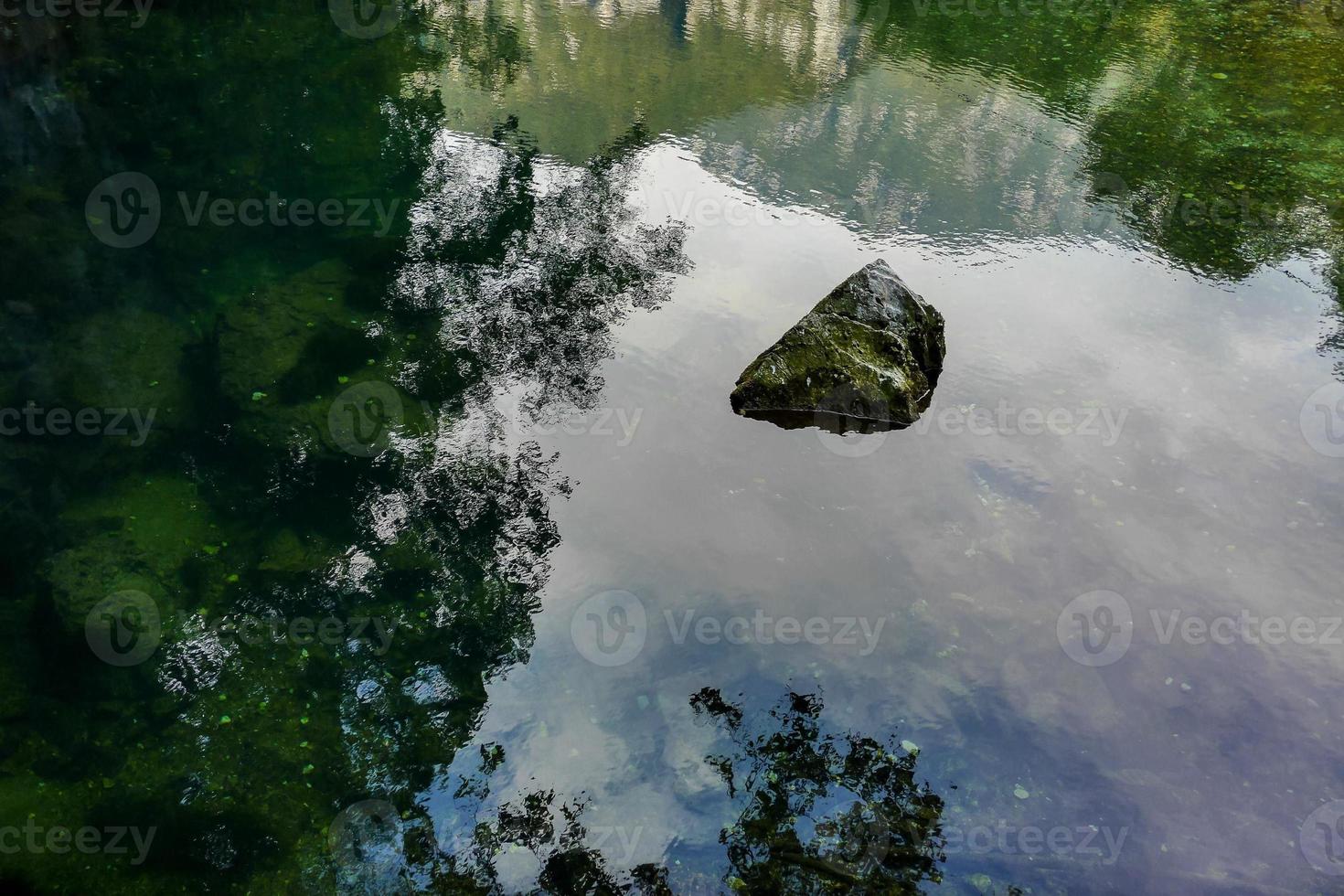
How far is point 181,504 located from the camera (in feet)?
26.5

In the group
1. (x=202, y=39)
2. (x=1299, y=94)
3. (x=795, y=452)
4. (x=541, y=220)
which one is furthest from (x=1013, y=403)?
(x=202, y=39)

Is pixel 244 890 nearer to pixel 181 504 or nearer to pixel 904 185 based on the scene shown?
pixel 181 504

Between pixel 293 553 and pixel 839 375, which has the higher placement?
pixel 839 375

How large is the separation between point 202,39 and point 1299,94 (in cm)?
2101
